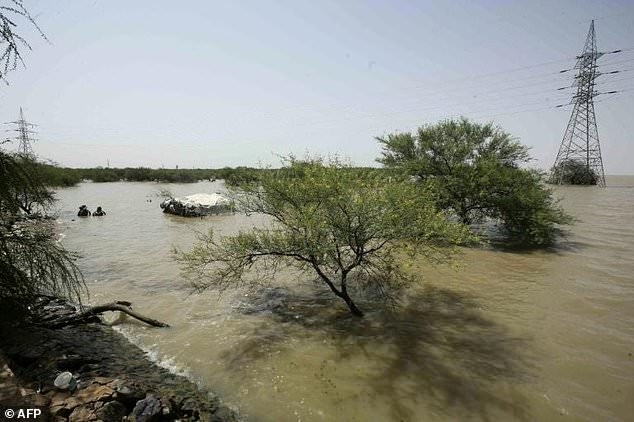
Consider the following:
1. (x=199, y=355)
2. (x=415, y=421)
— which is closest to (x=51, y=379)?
(x=199, y=355)

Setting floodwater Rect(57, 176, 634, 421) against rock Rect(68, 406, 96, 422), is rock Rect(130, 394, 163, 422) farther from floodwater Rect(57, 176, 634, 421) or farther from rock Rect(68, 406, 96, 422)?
floodwater Rect(57, 176, 634, 421)

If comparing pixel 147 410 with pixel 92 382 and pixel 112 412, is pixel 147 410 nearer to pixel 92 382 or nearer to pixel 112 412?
pixel 112 412

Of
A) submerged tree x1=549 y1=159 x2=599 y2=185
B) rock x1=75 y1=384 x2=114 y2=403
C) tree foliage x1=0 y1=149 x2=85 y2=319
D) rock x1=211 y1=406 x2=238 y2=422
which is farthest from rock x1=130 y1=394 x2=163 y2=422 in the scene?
submerged tree x1=549 y1=159 x2=599 y2=185

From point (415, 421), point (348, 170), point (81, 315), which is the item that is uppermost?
point (348, 170)

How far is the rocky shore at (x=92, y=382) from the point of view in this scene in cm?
491

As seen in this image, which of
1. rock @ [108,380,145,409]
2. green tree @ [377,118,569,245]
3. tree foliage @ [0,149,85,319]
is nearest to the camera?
rock @ [108,380,145,409]

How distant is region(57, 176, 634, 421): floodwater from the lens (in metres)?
6.35

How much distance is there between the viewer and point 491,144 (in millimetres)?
21391

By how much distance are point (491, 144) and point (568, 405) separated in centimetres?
1773

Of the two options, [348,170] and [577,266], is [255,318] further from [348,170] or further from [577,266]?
[577,266]

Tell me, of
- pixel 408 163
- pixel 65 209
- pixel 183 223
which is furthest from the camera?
pixel 65 209

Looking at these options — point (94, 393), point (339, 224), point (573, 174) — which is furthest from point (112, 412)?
point (573, 174)

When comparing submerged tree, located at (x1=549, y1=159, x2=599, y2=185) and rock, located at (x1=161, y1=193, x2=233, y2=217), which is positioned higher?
submerged tree, located at (x1=549, y1=159, x2=599, y2=185)

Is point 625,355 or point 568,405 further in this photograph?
point 625,355
